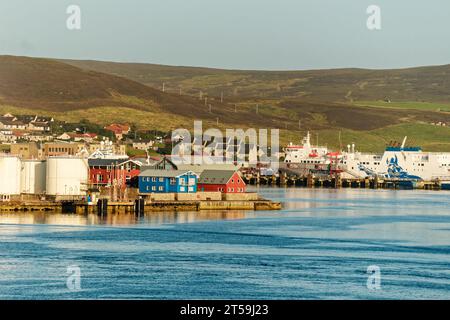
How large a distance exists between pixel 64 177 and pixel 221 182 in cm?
923

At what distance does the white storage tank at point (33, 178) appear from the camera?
193 ft

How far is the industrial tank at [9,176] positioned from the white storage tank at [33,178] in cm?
146

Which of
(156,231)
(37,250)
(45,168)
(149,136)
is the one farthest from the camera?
(149,136)

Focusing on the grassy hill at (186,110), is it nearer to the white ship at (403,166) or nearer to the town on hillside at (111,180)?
the white ship at (403,166)

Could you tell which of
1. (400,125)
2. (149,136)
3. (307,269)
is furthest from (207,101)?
(307,269)

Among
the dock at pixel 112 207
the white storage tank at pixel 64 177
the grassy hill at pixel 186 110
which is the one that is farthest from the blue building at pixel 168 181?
the grassy hill at pixel 186 110

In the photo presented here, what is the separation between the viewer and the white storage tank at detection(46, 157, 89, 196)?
5800 cm

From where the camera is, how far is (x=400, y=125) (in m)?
165

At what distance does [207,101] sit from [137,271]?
13393 cm

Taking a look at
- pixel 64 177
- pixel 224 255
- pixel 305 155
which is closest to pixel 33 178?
pixel 64 177

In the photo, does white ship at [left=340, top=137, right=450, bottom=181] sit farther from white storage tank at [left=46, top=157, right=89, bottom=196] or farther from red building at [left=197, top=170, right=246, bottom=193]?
white storage tank at [left=46, top=157, right=89, bottom=196]

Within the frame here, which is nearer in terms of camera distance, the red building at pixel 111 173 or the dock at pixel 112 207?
the dock at pixel 112 207

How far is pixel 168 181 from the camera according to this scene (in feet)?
197
